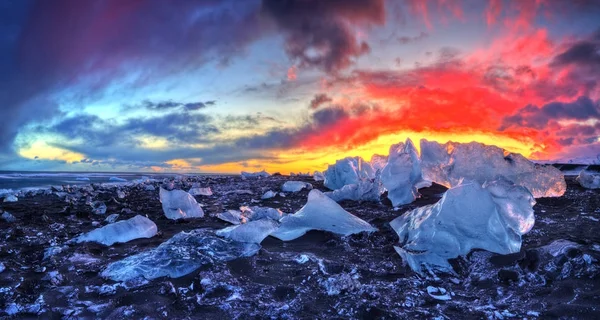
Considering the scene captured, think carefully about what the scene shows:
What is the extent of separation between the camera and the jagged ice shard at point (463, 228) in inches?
116

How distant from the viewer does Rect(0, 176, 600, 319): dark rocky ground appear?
2139mm

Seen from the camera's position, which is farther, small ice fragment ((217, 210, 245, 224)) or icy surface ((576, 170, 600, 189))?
icy surface ((576, 170, 600, 189))

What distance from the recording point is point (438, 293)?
2408 mm

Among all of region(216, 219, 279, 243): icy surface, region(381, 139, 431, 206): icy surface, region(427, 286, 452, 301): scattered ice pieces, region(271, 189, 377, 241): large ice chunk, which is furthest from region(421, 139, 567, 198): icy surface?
region(216, 219, 279, 243): icy surface

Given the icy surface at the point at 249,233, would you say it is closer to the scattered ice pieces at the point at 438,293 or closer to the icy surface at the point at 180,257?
the icy surface at the point at 180,257

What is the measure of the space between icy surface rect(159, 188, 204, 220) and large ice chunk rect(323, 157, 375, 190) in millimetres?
4162

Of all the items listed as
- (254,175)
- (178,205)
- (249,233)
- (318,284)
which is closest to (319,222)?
(249,233)

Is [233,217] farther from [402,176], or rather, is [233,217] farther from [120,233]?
[402,176]

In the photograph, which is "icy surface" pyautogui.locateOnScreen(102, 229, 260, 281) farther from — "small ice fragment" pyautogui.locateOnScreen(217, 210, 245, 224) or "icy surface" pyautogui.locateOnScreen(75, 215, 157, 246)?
"small ice fragment" pyautogui.locateOnScreen(217, 210, 245, 224)

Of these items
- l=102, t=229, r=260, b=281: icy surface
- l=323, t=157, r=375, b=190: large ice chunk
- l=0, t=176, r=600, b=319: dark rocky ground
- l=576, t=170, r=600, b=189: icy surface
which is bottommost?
l=0, t=176, r=600, b=319: dark rocky ground

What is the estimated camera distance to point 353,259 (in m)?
3.06

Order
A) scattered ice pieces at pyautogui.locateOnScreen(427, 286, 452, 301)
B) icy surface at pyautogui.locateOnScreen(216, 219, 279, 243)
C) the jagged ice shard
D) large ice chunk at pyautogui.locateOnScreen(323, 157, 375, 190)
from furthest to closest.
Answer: large ice chunk at pyautogui.locateOnScreen(323, 157, 375, 190)
icy surface at pyautogui.locateOnScreen(216, 219, 279, 243)
the jagged ice shard
scattered ice pieces at pyautogui.locateOnScreen(427, 286, 452, 301)

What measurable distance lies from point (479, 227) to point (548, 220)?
157 cm

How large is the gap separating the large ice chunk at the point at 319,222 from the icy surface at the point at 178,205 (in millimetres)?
1760
